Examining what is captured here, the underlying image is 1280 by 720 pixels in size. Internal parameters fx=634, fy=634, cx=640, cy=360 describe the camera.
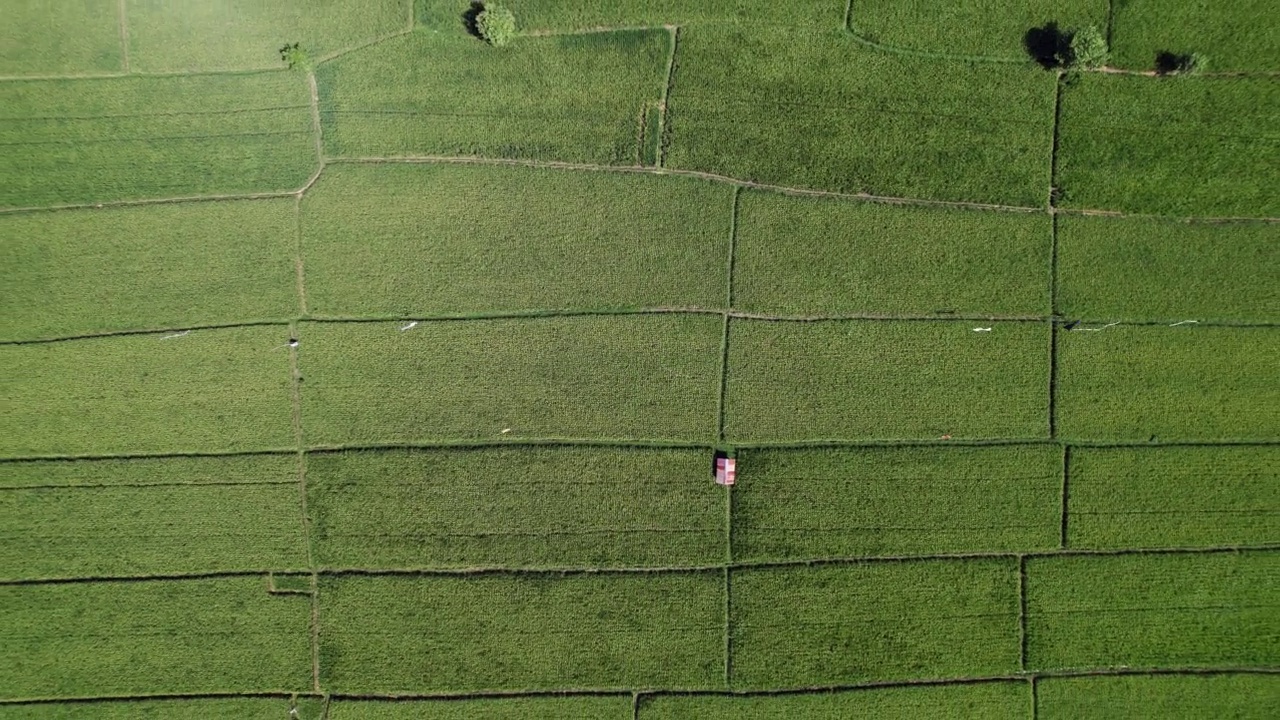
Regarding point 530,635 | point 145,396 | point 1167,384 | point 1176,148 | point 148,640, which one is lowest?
point 148,640

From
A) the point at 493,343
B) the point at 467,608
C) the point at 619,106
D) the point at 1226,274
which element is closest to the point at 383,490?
the point at 467,608

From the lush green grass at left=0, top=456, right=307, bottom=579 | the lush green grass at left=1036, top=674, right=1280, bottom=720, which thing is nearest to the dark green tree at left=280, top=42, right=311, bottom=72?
the lush green grass at left=0, top=456, right=307, bottom=579

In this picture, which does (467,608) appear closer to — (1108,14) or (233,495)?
(233,495)

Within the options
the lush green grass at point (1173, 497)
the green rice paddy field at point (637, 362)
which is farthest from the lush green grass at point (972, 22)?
the lush green grass at point (1173, 497)

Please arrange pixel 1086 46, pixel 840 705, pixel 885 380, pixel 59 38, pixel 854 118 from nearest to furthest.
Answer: pixel 840 705
pixel 1086 46
pixel 885 380
pixel 854 118
pixel 59 38

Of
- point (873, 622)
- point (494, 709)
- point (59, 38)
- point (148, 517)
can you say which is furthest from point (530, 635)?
point (59, 38)

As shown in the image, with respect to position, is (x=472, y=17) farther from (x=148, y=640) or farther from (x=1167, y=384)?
(x=1167, y=384)
